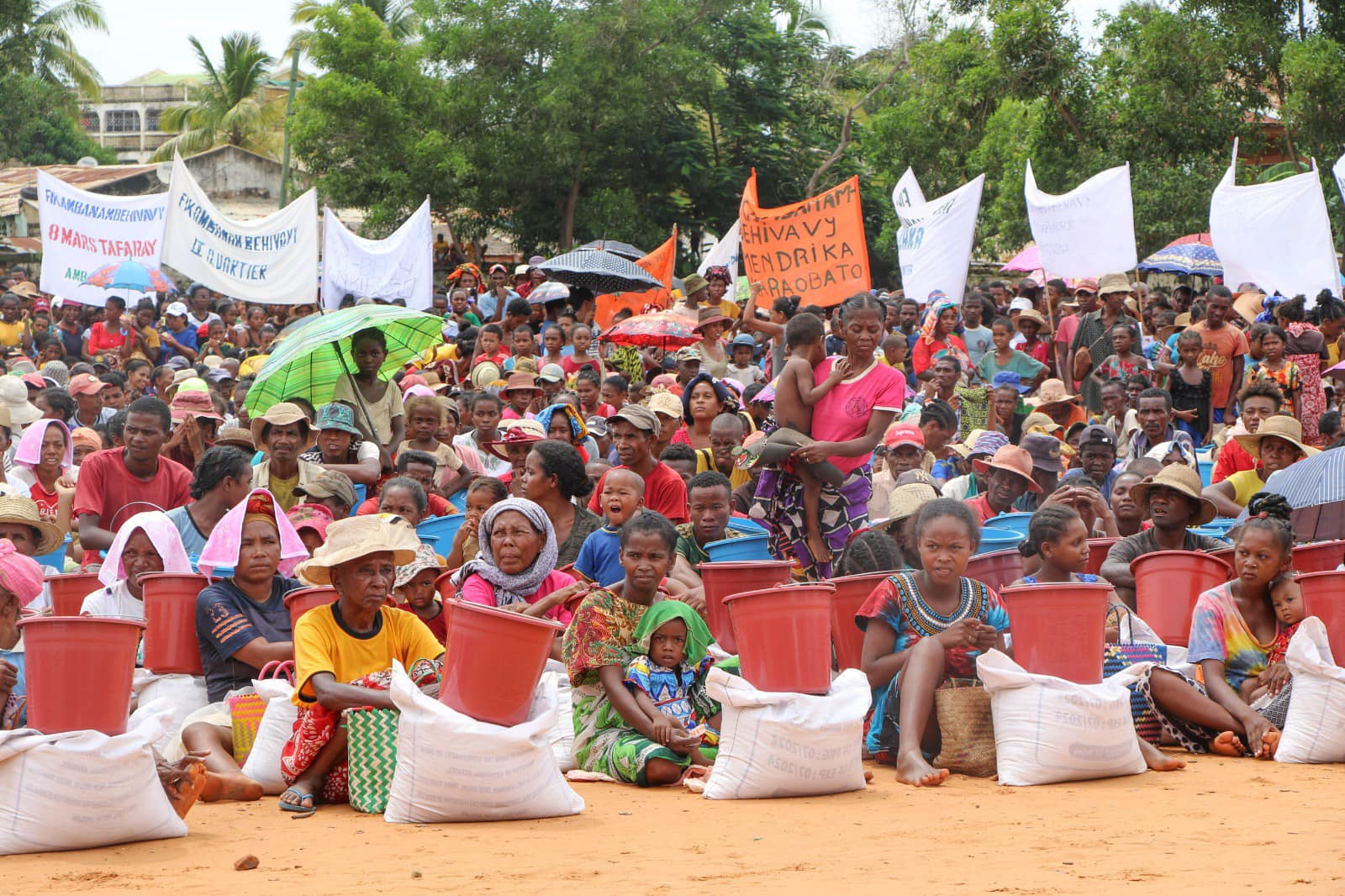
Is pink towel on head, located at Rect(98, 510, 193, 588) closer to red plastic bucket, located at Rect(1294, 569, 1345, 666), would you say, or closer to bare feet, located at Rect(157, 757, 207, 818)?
bare feet, located at Rect(157, 757, 207, 818)

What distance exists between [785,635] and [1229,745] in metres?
1.96

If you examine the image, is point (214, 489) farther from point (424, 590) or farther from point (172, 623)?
point (172, 623)

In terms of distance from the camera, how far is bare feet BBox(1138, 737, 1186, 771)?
5988 mm

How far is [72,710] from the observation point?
190 inches

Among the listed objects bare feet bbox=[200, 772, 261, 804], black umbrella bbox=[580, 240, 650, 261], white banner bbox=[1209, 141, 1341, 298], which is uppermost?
black umbrella bbox=[580, 240, 650, 261]

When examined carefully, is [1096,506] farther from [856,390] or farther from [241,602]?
[241,602]

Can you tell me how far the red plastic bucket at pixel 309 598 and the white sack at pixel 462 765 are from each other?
73cm

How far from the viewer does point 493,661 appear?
16.9ft

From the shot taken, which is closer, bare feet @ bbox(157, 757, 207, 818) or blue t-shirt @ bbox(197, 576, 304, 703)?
bare feet @ bbox(157, 757, 207, 818)

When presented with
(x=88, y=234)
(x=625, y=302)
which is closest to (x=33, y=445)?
(x=625, y=302)

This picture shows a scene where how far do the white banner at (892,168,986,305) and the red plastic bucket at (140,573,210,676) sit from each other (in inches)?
386

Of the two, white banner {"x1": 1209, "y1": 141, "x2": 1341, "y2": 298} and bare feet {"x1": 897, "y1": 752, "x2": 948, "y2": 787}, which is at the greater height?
white banner {"x1": 1209, "y1": 141, "x2": 1341, "y2": 298}

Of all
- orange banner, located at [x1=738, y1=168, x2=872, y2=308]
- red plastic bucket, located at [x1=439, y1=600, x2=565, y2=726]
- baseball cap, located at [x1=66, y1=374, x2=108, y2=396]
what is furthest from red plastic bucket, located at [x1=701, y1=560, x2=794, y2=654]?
orange banner, located at [x1=738, y1=168, x2=872, y2=308]

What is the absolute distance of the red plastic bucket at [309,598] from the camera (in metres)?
5.89
